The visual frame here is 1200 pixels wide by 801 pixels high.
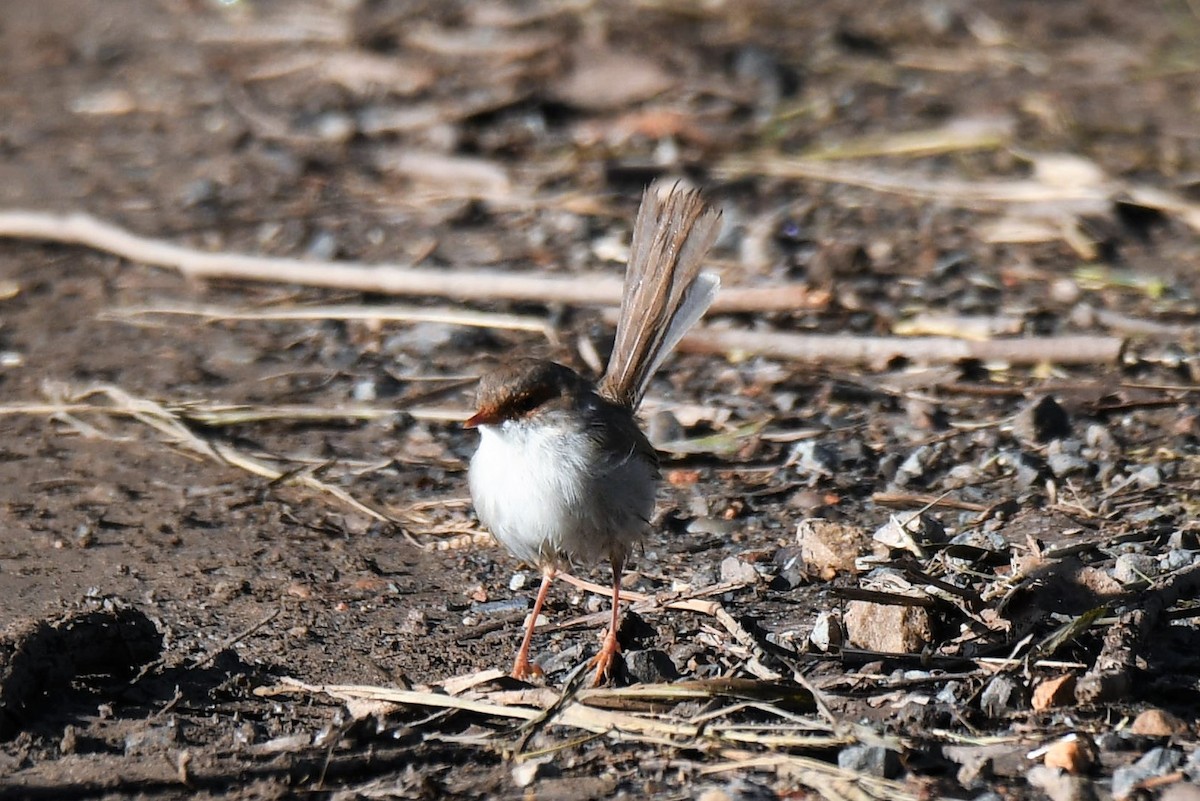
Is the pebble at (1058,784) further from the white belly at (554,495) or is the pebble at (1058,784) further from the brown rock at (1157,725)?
the white belly at (554,495)

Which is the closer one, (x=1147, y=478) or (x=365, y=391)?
(x=1147, y=478)

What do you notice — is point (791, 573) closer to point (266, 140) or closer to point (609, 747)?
point (609, 747)

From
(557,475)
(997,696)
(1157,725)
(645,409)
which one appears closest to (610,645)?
(557,475)

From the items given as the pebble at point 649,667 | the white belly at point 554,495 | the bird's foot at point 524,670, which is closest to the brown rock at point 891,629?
the pebble at point 649,667

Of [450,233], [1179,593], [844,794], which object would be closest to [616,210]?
[450,233]

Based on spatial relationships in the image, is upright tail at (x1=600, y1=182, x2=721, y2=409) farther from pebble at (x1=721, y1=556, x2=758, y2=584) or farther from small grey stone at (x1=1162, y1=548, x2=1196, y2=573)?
small grey stone at (x1=1162, y1=548, x2=1196, y2=573)

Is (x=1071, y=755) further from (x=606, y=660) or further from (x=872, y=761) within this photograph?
(x=606, y=660)
